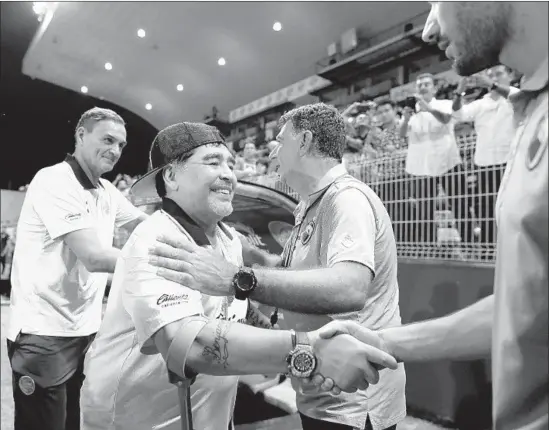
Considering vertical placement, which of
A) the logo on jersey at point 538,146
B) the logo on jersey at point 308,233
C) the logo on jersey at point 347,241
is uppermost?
the logo on jersey at point 538,146

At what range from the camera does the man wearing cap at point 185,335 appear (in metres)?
1.17

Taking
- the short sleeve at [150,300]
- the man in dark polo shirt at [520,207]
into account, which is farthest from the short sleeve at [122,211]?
the man in dark polo shirt at [520,207]

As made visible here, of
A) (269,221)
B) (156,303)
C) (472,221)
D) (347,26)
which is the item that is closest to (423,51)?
(347,26)

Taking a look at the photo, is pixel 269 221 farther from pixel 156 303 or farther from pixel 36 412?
pixel 156 303

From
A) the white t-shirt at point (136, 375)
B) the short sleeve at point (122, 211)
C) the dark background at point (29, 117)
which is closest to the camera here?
the white t-shirt at point (136, 375)

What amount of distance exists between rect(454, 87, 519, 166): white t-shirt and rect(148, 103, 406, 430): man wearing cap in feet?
6.43

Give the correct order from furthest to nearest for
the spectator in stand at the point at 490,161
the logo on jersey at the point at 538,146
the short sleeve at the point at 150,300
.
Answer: the spectator in stand at the point at 490,161 < the short sleeve at the point at 150,300 < the logo on jersey at the point at 538,146

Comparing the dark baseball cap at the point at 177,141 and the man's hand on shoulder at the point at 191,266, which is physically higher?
the dark baseball cap at the point at 177,141

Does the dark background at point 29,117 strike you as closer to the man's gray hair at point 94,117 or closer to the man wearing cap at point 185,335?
the man's gray hair at point 94,117

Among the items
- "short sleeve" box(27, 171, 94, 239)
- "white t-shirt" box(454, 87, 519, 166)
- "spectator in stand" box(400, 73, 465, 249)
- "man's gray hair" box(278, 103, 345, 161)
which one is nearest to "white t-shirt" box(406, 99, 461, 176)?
"spectator in stand" box(400, 73, 465, 249)

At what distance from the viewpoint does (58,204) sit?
2.21 metres

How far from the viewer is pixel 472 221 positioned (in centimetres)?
376

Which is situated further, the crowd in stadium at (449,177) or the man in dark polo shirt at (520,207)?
the crowd in stadium at (449,177)

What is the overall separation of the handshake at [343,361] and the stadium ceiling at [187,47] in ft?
3.61
